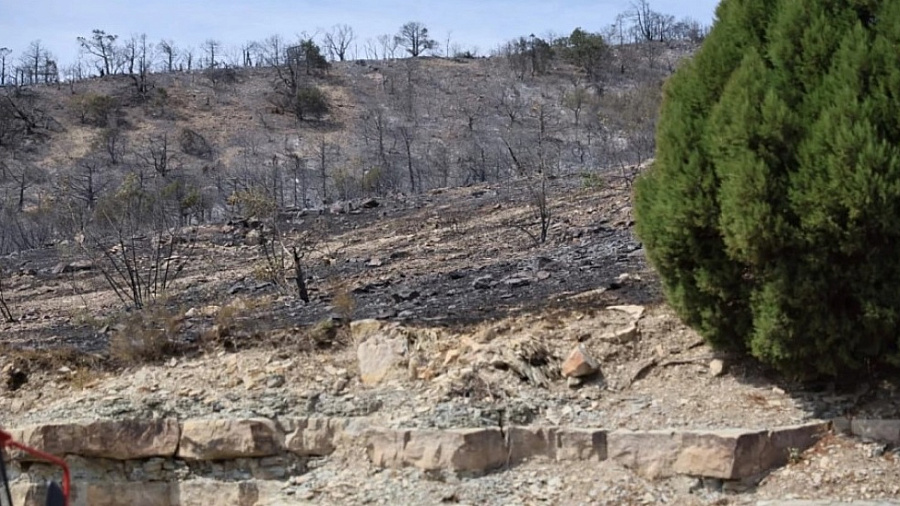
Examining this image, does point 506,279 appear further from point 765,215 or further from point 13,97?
point 13,97

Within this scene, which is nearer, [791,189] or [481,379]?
[791,189]

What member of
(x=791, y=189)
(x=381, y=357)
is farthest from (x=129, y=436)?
(x=791, y=189)

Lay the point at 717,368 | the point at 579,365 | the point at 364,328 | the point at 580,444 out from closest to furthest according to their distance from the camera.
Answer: the point at 580,444, the point at 717,368, the point at 579,365, the point at 364,328

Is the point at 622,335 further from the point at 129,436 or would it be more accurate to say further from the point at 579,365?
the point at 129,436

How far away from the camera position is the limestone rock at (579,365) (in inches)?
289

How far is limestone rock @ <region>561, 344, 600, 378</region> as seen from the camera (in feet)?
24.0

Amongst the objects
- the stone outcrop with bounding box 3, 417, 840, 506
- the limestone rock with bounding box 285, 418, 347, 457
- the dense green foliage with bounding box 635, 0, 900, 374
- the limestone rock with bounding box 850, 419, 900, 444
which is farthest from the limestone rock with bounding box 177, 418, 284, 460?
the limestone rock with bounding box 850, 419, 900, 444

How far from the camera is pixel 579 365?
24.0ft

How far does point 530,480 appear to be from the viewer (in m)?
6.76

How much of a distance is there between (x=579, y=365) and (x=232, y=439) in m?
2.68

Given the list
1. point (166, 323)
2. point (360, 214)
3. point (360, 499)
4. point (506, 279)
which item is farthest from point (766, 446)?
point (360, 214)

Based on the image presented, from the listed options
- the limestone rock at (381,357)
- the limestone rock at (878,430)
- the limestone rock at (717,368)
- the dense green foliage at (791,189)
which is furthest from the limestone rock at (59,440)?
the limestone rock at (878,430)

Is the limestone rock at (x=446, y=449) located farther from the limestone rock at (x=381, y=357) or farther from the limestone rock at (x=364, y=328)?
the limestone rock at (x=364, y=328)

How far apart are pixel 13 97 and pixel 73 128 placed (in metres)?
4.96
